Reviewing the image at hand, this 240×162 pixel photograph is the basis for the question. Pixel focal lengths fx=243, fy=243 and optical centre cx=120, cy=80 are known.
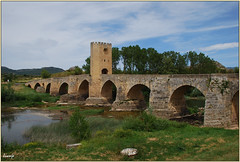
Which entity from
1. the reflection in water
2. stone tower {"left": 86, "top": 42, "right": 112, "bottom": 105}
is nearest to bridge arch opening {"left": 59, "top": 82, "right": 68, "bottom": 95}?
stone tower {"left": 86, "top": 42, "right": 112, "bottom": 105}

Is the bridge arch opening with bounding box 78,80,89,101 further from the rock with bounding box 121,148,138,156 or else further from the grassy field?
the rock with bounding box 121,148,138,156

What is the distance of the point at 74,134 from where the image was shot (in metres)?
11.8

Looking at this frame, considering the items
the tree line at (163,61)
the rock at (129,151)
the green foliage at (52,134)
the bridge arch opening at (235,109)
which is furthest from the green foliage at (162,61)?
the rock at (129,151)

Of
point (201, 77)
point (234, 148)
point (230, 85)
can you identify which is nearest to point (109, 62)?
point (201, 77)

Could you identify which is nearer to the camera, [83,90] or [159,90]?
[159,90]

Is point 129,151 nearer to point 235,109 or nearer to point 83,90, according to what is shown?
point 235,109

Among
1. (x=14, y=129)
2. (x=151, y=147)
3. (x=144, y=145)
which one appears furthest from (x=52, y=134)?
(x=151, y=147)

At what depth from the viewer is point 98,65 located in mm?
29891

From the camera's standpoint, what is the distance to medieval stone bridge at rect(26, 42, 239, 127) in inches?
595

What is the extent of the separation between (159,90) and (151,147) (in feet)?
37.3

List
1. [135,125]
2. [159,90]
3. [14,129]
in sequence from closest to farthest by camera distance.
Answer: [135,125] < [14,129] < [159,90]

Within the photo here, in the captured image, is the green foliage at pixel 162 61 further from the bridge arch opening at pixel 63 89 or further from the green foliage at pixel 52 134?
the green foliage at pixel 52 134

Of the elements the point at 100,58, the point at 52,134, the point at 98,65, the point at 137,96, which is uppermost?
the point at 100,58

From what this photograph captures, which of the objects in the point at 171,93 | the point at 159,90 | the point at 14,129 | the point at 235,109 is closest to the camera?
the point at 235,109
